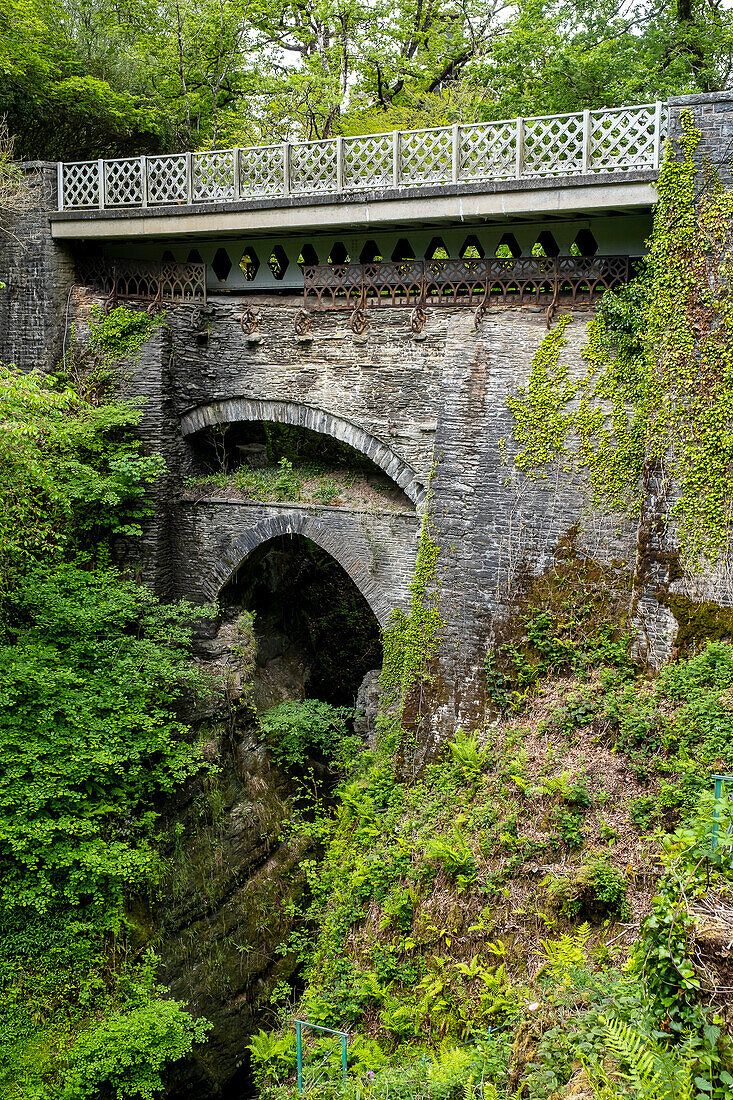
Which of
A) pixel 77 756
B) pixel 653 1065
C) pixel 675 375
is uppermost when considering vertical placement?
pixel 675 375

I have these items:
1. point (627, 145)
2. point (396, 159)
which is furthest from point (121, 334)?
point (627, 145)

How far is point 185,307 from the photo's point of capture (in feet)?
45.0

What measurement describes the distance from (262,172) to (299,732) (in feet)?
29.6

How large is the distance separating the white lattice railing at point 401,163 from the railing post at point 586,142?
12mm

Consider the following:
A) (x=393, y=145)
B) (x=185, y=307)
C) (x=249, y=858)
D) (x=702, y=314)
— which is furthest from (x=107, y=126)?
(x=249, y=858)

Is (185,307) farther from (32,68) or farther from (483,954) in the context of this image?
(483,954)

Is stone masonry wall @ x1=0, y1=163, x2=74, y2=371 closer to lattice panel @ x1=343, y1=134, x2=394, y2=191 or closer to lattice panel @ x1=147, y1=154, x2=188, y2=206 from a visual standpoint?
lattice panel @ x1=147, y1=154, x2=188, y2=206

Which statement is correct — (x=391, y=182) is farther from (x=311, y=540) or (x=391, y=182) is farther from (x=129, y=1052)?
(x=129, y=1052)

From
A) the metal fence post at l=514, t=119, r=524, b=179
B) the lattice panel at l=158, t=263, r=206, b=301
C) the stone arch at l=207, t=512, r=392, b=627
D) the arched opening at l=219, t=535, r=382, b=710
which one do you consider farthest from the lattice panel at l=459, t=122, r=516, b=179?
the arched opening at l=219, t=535, r=382, b=710

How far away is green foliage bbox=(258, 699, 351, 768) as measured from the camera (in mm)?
14305

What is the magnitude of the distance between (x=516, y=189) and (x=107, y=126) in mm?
10019

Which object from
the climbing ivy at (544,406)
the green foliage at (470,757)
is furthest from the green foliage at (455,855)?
the climbing ivy at (544,406)

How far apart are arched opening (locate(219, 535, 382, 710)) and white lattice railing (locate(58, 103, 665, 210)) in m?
5.95

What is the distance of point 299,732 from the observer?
566 inches
